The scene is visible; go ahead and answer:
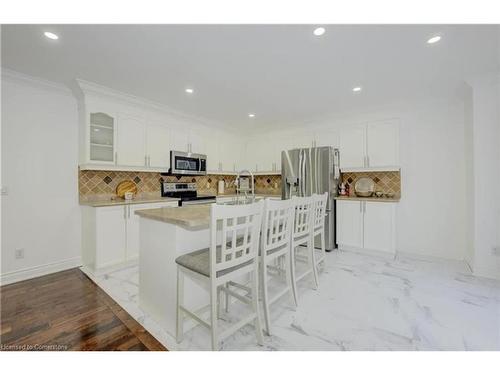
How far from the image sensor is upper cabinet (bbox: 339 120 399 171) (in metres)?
3.36

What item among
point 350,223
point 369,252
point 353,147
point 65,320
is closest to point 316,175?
point 353,147

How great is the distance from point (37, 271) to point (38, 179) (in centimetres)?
112

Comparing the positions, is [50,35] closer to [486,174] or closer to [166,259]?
[166,259]

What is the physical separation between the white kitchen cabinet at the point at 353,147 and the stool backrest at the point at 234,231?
111 inches

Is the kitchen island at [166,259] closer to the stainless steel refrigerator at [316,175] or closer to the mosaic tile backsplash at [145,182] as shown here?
the mosaic tile backsplash at [145,182]

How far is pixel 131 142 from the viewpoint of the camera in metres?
3.18

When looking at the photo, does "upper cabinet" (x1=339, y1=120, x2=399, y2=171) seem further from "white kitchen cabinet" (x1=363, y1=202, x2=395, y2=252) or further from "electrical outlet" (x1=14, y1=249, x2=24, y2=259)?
"electrical outlet" (x1=14, y1=249, x2=24, y2=259)

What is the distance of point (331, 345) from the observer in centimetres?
145

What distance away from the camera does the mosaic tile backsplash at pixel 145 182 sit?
3035 millimetres

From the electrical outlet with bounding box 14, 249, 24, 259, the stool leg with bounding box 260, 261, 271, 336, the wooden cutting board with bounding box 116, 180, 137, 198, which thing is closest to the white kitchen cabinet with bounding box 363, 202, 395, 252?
the stool leg with bounding box 260, 261, 271, 336

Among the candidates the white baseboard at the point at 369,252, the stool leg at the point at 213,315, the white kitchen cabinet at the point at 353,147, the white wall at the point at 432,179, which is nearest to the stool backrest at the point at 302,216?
the stool leg at the point at 213,315

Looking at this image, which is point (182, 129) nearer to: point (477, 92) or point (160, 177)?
point (160, 177)

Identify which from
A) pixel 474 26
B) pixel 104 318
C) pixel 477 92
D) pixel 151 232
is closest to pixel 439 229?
pixel 477 92
